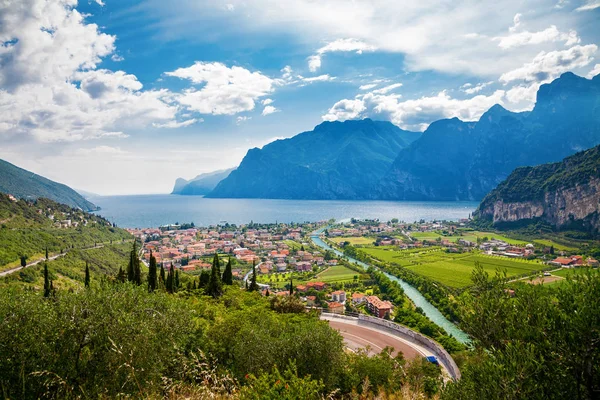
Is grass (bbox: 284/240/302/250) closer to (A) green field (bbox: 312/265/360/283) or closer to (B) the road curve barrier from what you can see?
(A) green field (bbox: 312/265/360/283)

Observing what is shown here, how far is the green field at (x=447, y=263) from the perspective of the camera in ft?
153

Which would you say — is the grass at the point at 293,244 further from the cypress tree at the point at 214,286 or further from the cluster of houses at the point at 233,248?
the cypress tree at the point at 214,286

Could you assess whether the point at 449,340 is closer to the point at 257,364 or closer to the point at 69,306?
the point at 257,364

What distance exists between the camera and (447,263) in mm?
55469

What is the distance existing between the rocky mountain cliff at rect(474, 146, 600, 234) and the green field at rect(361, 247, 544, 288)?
3681 centimetres

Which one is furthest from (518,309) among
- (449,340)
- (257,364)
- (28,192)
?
(28,192)

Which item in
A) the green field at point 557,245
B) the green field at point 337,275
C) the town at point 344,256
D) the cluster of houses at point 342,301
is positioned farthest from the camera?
the green field at point 557,245

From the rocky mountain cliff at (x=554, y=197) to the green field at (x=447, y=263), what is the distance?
36.8m

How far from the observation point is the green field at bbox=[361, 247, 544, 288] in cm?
4659

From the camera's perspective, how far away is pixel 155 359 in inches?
302

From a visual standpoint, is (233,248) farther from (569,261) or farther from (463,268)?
(569,261)

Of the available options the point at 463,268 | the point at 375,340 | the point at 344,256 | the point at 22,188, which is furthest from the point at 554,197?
the point at 22,188

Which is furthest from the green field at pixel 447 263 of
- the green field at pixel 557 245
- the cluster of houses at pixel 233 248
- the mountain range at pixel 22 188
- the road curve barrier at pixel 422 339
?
the mountain range at pixel 22 188

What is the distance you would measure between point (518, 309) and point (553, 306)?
0.87 metres
